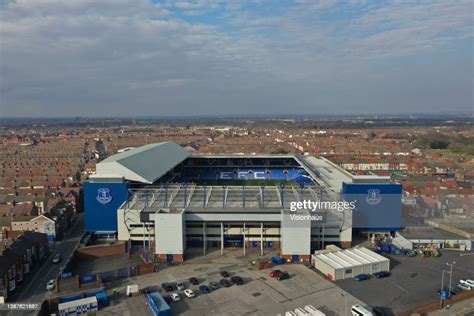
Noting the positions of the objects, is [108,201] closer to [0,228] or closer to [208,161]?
[0,228]

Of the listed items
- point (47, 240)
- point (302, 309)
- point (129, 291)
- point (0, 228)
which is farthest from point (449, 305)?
point (0, 228)

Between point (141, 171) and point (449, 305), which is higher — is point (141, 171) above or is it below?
above

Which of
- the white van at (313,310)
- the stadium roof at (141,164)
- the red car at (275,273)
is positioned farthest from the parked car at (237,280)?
the stadium roof at (141,164)

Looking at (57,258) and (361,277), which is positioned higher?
(361,277)

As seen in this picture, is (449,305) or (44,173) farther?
(44,173)

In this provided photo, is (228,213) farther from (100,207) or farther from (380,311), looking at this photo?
(380,311)

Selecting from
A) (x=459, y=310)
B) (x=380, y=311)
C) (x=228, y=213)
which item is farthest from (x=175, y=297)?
(x=459, y=310)

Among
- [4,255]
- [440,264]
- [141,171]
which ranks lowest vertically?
[440,264]
